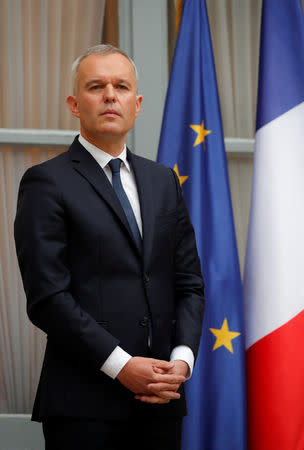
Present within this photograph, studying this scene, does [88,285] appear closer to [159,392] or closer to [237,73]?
[159,392]

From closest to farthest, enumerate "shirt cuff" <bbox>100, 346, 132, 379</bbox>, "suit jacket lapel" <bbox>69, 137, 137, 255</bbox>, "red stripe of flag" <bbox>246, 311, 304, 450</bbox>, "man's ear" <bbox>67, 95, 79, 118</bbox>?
"shirt cuff" <bbox>100, 346, 132, 379</bbox> < "suit jacket lapel" <bbox>69, 137, 137, 255</bbox> < "man's ear" <bbox>67, 95, 79, 118</bbox> < "red stripe of flag" <bbox>246, 311, 304, 450</bbox>

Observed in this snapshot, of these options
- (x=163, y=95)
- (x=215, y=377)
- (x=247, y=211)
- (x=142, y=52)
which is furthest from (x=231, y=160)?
(x=215, y=377)

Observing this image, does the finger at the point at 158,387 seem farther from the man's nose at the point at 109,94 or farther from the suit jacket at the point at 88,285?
the man's nose at the point at 109,94

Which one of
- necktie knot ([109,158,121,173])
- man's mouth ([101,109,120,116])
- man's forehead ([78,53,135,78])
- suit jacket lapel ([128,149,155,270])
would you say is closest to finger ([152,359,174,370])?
suit jacket lapel ([128,149,155,270])

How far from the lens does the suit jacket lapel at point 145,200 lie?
1.43 metres

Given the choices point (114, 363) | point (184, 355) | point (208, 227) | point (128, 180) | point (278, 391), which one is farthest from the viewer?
point (208, 227)

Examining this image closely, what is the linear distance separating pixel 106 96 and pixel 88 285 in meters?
0.46

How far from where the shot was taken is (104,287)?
1388 mm

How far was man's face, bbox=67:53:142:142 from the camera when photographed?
1.46 m

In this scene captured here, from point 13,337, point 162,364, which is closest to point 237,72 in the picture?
point 13,337

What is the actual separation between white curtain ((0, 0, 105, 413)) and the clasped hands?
1.00 m

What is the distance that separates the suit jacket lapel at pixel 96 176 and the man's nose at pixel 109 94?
0.47 ft

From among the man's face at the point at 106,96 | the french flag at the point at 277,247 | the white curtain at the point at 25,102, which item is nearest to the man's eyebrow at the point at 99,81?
the man's face at the point at 106,96

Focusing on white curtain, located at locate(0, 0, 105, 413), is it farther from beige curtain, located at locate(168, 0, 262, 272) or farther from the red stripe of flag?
the red stripe of flag
